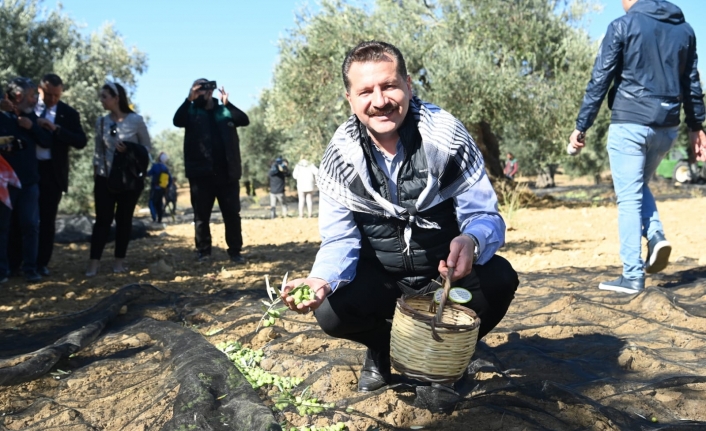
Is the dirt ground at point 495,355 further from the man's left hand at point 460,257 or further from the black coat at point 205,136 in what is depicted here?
the black coat at point 205,136

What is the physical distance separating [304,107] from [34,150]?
9.45 m

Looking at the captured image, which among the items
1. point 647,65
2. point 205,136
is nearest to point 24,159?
point 205,136

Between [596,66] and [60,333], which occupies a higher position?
[596,66]

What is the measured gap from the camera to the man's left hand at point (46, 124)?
568cm

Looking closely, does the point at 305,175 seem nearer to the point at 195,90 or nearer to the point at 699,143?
the point at 195,90

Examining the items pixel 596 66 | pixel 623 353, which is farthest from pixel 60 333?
pixel 596 66

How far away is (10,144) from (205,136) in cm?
179

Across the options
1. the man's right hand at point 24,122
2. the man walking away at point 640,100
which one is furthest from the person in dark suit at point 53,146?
the man walking away at point 640,100

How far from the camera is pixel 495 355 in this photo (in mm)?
3180

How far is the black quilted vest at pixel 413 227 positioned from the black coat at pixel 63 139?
166 inches

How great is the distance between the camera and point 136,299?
4.66 m

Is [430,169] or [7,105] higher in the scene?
[7,105]

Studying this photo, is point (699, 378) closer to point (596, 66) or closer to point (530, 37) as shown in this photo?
→ point (596, 66)

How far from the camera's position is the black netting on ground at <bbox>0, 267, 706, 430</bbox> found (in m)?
2.40
